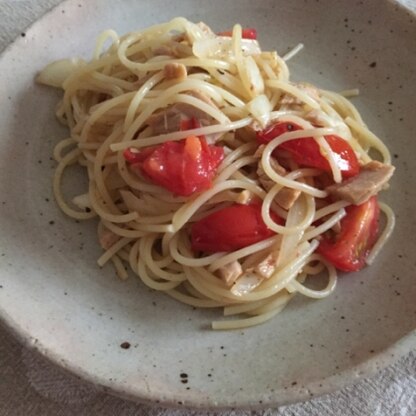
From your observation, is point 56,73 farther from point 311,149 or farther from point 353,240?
point 353,240

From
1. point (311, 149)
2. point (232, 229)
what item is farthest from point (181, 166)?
point (311, 149)

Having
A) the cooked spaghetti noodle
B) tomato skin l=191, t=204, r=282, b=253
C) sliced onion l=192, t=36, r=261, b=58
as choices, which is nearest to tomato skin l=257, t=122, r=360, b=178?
the cooked spaghetti noodle

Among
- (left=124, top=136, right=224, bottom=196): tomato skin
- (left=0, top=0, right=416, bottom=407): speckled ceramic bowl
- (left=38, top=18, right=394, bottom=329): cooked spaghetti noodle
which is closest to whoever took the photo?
(left=0, top=0, right=416, bottom=407): speckled ceramic bowl

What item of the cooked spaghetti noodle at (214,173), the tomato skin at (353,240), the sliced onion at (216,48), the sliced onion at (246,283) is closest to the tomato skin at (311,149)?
the cooked spaghetti noodle at (214,173)

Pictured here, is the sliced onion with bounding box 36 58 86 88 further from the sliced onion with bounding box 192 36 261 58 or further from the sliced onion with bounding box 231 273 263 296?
the sliced onion with bounding box 231 273 263 296

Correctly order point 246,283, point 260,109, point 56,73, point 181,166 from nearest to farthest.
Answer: point 181,166, point 246,283, point 260,109, point 56,73

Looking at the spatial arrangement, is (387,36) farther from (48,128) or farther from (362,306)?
(48,128)

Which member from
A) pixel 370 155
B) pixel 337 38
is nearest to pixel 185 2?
pixel 337 38
